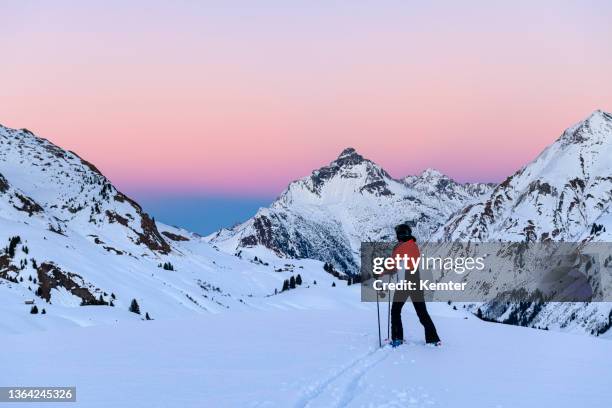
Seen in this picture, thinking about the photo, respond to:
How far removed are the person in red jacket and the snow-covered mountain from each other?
787 inches

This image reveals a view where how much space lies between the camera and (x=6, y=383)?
424 inches

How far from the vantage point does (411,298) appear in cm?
1681

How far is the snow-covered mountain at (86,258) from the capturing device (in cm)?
5404

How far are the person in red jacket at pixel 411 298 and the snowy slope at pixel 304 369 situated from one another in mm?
461

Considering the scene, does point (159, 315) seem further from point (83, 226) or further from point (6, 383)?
point (83, 226)

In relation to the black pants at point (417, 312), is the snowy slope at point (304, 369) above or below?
below

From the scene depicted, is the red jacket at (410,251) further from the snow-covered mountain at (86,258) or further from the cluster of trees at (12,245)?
the cluster of trees at (12,245)

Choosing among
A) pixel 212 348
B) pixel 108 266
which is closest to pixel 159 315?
pixel 108 266

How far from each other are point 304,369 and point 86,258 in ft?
238

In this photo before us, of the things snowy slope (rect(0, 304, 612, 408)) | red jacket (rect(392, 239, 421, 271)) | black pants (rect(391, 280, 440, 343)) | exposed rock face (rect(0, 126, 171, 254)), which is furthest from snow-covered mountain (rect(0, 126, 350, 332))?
red jacket (rect(392, 239, 421, 271))

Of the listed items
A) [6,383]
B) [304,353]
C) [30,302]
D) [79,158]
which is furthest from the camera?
[79,158]

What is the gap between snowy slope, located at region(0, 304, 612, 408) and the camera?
998cm

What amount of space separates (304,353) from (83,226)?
112 meters

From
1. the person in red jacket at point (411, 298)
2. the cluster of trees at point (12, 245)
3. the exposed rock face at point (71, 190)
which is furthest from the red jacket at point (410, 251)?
the exposed rock face at point (71, 190)
